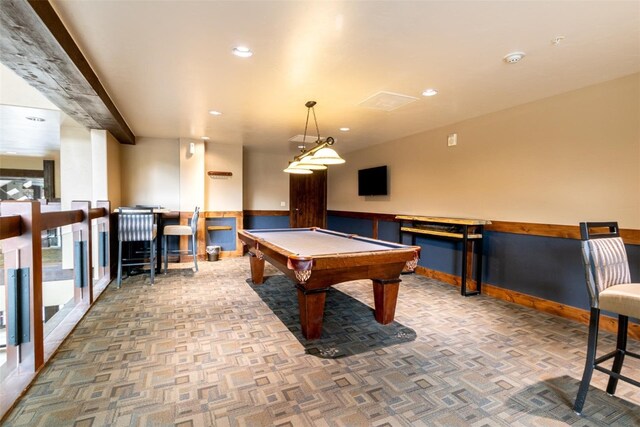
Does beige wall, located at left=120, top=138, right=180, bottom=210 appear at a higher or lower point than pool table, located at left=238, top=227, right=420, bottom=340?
higher

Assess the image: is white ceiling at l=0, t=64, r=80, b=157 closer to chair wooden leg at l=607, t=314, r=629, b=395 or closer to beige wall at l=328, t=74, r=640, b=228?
beige wall at l=328, t=74, r=640, b=228

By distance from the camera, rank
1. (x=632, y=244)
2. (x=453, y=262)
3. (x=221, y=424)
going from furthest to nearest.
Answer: (x=453, y=262)
(x=632, y=244)
(x=221, y=424)

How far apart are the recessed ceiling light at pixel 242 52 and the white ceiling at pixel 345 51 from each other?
0.06 m

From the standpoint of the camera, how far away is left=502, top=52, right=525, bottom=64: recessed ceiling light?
252 centimetres

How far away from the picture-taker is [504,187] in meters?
3.99

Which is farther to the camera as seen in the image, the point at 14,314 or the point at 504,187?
the point at 504,187

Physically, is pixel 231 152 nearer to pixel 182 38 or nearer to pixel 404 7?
pixel 182 38

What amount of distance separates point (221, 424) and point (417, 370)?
138 centimetres

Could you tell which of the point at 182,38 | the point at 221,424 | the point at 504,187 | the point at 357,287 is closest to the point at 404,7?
the point at 182,38

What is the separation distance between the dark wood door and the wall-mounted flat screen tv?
181cm

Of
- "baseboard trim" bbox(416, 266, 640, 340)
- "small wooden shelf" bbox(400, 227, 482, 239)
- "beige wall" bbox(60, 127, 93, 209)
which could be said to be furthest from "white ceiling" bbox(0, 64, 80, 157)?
"baseboard trim" bbox(416, 266, 640, 340)

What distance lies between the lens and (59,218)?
8.79 ft

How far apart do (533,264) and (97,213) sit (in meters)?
5.41

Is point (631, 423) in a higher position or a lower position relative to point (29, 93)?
lower
